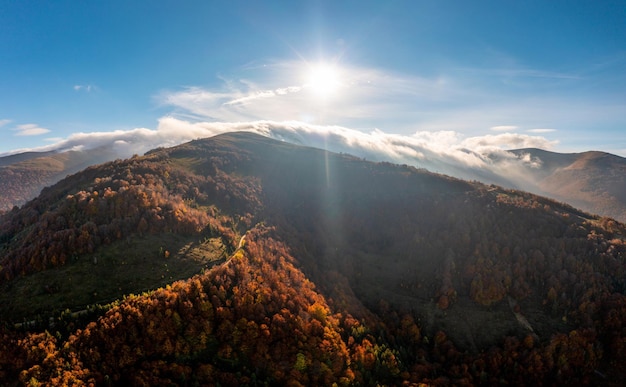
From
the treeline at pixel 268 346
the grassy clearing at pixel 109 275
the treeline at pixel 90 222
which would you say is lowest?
the treeline at pixel 268 346

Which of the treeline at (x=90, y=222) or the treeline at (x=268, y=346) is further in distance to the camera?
the treeline at (x=90, y=222)

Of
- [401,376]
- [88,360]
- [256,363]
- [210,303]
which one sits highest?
[210,303]

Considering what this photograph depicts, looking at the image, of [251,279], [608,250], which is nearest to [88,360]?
[251,279]

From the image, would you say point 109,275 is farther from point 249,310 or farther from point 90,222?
point 249,310

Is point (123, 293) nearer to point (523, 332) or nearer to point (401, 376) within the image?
point (401, 376)

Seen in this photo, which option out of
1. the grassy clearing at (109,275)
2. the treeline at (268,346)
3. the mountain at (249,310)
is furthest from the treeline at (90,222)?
the treeline at (268,346)

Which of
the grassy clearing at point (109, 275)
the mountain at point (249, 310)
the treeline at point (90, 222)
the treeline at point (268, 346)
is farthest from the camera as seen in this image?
the treeline at point (90, 222)

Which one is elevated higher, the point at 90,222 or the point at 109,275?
the point at 90,222

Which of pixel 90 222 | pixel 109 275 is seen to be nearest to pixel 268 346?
pixel 109 275

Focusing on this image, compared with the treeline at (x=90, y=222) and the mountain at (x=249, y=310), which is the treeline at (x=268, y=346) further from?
the treeline at (x=90, y=222)
